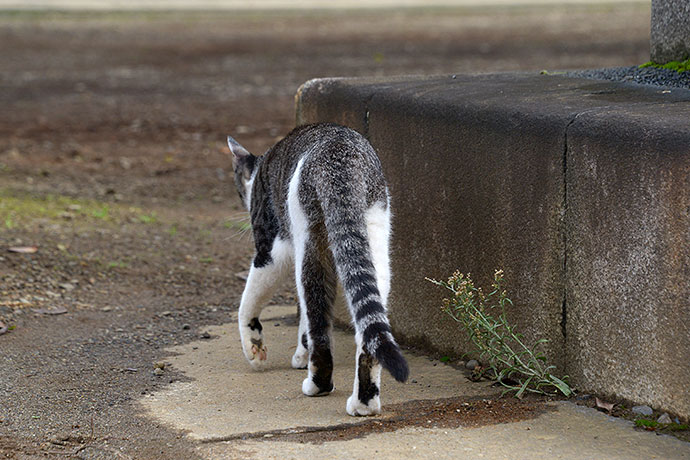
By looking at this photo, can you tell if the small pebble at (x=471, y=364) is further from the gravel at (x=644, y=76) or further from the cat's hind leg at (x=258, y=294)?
the gravel at (x=644, y=76)

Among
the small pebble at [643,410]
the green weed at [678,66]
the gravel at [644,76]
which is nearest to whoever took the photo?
the small pebble at [643,410]

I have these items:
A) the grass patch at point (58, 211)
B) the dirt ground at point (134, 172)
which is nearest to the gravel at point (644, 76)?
the dirt ground at point (134, 172)

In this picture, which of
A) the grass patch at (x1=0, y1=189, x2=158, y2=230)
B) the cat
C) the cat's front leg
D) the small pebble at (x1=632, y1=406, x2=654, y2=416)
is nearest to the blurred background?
the grass patch at (x1=0, y1=189, x2=158, y2=230)

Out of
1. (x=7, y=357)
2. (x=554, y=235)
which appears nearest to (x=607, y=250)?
(x=554, y=235)

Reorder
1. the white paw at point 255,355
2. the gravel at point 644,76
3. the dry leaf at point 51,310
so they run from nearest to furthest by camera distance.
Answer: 1. the white paw at point 255,355
2. the gravel at point 644,76
3. the dry leaf at point 51,310

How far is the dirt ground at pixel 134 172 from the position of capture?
4.89 m

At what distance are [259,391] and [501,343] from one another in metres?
1.19

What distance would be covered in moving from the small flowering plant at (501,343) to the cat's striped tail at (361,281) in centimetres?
42

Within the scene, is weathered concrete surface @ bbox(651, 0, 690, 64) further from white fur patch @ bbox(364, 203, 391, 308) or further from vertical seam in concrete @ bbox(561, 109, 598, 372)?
white fur patch @ bbox(364, 203, 391, 308)

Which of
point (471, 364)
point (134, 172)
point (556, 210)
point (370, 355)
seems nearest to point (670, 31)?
point (556, 210)

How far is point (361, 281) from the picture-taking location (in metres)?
4.07

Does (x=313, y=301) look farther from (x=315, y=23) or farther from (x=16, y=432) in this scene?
(x=315, y=23)

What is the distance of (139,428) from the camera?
425 centimetres

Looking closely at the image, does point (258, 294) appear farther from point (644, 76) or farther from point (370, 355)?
point (644, 76)
